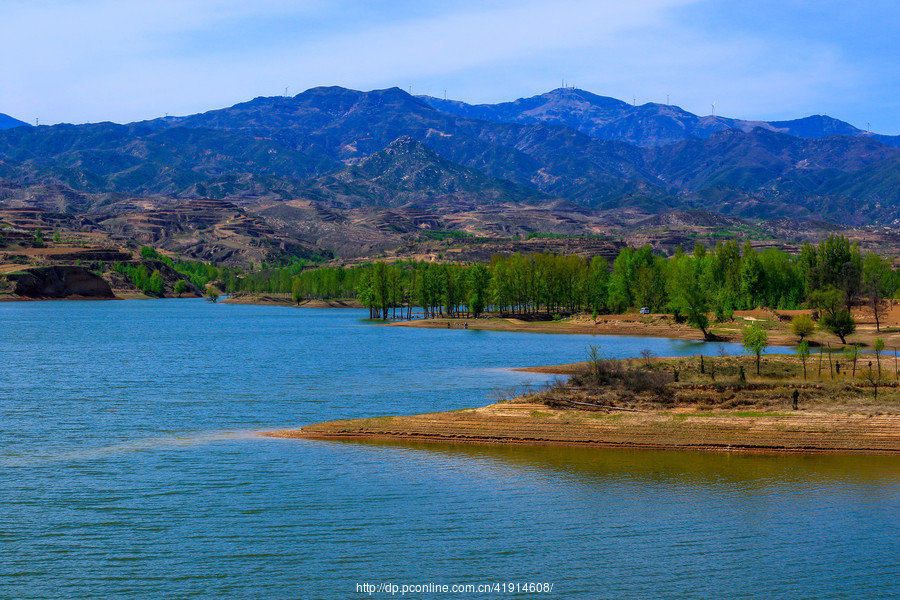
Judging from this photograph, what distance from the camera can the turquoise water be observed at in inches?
1001

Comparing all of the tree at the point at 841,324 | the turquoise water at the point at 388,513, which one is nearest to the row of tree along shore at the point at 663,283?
the tree at the point at 841,324

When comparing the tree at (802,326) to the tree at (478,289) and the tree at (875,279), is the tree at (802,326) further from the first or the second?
the tree at (478,289)

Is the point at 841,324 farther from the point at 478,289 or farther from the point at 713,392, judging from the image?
the point at 478,289

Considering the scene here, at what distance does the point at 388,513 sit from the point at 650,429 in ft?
65.6

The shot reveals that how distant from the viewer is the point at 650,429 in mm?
45344

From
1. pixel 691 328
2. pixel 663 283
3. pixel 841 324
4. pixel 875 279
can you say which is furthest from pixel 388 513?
pixel 875 279

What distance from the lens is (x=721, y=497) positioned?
112 ft

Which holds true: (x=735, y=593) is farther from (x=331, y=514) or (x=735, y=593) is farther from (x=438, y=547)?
(x=331, y=514)

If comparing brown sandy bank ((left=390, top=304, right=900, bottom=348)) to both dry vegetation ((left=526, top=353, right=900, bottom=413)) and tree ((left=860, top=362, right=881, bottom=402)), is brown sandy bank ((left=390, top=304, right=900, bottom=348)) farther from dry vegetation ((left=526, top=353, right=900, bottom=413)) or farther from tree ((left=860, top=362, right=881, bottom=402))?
dry vegetation ((left=526, top=353, right=900, bottom=413))

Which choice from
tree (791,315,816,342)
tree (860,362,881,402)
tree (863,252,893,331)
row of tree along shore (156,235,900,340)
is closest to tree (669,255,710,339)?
row of tree along shore (156,235,900,340)

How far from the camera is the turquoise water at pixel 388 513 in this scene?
2542cm

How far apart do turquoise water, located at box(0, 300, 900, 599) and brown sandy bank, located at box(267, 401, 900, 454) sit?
5.60ft

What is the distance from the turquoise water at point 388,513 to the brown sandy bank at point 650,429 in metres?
1.71

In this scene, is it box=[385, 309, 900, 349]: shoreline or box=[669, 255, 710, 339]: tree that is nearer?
box=[385, 309, 900, 349]: shoreline
